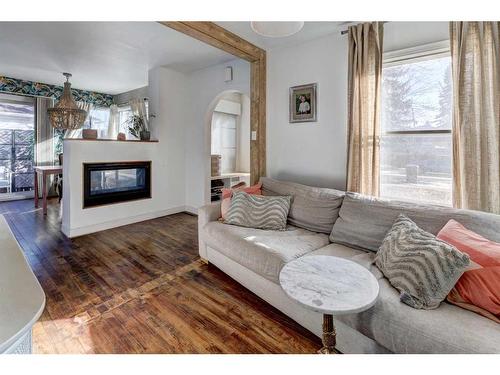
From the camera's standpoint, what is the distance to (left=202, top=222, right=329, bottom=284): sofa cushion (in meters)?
1.88

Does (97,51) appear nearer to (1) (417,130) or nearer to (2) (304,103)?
(2) (304,103)

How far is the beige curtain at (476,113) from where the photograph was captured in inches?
72.8

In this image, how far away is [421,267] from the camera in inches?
54.8

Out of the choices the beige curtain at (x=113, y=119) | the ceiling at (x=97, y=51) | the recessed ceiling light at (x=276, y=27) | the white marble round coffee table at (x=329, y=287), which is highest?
the ceiling at (x=97, y=51)

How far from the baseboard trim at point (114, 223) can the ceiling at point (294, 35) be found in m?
3.01

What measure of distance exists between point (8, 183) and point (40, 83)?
7.17 feet

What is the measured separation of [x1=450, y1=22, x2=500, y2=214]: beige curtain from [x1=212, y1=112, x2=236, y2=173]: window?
4113 mm

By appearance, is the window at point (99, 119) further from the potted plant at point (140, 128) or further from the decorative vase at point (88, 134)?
the decorative vase at point (88, 134)

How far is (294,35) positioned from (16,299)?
3039 millimetres

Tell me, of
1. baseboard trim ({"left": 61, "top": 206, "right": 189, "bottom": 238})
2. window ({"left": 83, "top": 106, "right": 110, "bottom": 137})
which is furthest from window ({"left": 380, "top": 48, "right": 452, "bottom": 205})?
window ({"left": 83, "top": 106, "right": 110, "bottom": 137})

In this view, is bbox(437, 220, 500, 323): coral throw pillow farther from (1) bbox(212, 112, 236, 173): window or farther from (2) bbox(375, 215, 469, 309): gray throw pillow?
(1) bbox(212, 112, 236, 173): window

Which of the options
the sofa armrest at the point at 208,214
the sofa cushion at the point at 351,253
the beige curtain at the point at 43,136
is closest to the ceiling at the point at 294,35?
the sofa armrest at the point at 208,214

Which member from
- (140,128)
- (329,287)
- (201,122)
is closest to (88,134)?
(140,128)

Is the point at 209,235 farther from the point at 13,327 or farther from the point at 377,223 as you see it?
the point at 13,327
